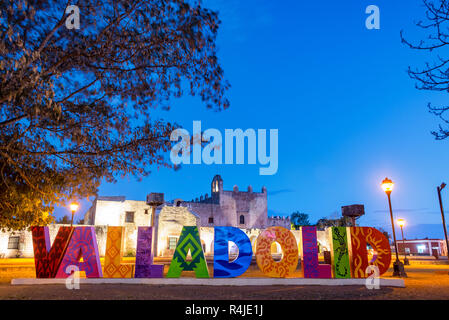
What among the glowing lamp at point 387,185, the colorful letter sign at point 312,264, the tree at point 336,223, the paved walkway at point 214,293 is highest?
the tree at point 336,223

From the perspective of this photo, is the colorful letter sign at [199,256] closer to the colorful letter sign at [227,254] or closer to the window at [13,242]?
the colorful letter sign at [227,254]

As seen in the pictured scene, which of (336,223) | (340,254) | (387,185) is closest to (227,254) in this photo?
(340,254)

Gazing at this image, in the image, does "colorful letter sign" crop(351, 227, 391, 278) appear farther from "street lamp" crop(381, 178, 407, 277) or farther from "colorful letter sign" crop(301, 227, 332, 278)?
"street lamp" crop(381, 178, 407, 277)

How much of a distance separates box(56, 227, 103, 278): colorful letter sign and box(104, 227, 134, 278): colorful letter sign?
0.25 meters

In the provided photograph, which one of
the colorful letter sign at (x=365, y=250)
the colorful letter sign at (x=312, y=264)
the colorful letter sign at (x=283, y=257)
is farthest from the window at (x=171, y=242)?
the colorful letter sign at (x=365, y=250)

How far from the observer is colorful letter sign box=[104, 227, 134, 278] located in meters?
9.49

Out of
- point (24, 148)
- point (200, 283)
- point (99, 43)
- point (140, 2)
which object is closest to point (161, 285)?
point (200, 283)

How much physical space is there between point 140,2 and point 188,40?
125cm

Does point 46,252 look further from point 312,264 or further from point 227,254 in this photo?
point 312,264

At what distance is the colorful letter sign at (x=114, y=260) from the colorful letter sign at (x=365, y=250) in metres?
6.76

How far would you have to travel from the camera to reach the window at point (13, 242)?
2592cm

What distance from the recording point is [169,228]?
31.3 m

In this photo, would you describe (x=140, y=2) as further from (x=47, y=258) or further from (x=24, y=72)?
(x=47, y=258)

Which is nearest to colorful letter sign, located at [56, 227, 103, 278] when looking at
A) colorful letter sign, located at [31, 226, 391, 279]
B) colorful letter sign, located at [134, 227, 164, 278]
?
colorful letter sign, located at [31, 226, 391, 279]
